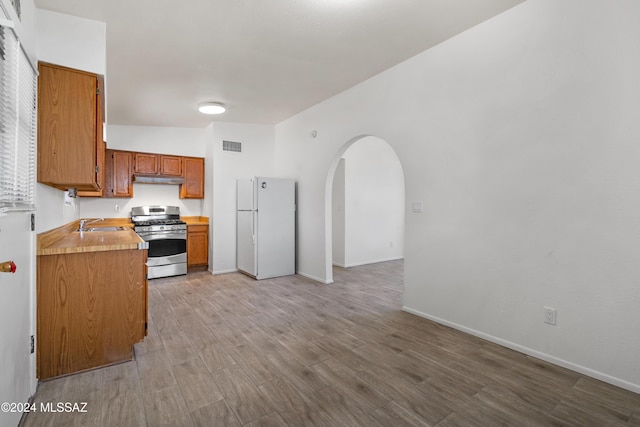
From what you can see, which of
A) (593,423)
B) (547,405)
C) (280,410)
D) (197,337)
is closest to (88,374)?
(197,337)

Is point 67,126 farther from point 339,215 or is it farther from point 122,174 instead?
point 339,215

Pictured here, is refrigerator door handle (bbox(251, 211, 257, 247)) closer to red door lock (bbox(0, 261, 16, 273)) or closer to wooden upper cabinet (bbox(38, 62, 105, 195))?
wooden upper cabinet (bbox(38, 62, 105, 195))

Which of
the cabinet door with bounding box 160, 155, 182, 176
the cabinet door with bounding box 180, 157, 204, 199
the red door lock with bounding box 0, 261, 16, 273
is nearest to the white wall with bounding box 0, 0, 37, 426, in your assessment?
the red door lock with bounding box 0, 261, 16, 273

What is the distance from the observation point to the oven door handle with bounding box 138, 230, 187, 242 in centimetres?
501

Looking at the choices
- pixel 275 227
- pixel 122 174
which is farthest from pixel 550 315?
pixel 122 174

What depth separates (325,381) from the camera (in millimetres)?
2113

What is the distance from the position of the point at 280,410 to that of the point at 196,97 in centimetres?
410

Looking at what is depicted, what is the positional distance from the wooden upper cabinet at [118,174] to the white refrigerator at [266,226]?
1.93 meters

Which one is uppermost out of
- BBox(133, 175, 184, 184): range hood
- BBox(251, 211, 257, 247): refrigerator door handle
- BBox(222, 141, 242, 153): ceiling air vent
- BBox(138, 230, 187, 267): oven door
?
BBox(222, 141, 242, 153): ceiling air vent

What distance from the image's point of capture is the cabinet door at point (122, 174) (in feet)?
17.0

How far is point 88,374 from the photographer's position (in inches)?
87.1

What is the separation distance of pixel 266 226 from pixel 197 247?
1.57m

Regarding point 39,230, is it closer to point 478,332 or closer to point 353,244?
point 478,332

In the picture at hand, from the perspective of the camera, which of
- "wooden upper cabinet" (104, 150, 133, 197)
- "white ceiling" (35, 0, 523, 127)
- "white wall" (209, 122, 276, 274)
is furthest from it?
"white wall" (209, 122, 276, 274)
